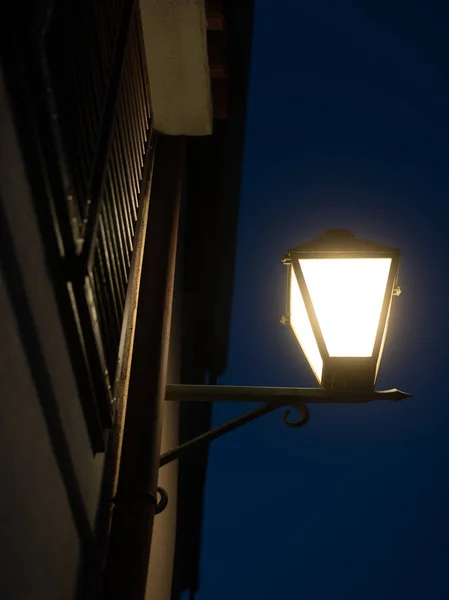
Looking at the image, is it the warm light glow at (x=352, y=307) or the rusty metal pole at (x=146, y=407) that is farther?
the warm light glow at (x=352, y=307)

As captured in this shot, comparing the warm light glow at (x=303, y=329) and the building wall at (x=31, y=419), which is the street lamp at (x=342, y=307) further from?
the building wall at (x=31, y=419)

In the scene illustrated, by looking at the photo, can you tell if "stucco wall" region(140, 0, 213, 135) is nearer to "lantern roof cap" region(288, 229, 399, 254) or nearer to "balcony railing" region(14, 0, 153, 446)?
"balcony railing" region(14, 0, 153, 446)

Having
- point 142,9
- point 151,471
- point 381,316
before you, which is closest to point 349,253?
point 381,316

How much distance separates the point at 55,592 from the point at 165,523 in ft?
16.0

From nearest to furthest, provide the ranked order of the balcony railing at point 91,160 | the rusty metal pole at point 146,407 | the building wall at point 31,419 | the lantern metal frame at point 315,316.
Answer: the building wall at point 31,419 < the balcony railing at point 91,160 < the rusty metal pole at point 146,407 < the lantern metal frame at point 315,316

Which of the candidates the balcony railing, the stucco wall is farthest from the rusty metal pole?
the stucco wall

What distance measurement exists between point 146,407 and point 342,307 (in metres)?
1.35

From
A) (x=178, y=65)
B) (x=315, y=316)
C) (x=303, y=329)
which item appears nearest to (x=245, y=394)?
(x=303, y=329)

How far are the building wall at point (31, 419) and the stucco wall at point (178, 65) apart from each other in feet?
11.6

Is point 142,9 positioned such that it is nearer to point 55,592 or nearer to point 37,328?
point 37,328

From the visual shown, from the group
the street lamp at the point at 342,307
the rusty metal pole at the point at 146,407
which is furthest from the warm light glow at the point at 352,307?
the rusty metal pole at the point at 146,407

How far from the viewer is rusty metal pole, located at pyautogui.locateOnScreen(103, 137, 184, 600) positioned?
345 cm

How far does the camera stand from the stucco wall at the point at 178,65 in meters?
5.53

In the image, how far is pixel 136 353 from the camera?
4434 millimetres
